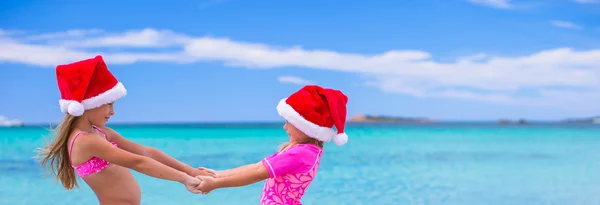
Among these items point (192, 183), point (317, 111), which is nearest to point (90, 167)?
point (192, 183)

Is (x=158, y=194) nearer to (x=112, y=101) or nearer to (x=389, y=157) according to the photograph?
(x=112, y=101)

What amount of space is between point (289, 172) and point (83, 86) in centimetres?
Result: 110

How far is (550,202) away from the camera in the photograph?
9.38m

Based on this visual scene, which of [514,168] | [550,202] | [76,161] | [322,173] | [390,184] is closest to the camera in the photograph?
[76,161]

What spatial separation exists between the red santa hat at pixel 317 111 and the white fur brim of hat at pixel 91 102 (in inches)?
34.2

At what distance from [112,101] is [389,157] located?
1487 centimetres

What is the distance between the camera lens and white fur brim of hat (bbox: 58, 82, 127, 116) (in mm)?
3172

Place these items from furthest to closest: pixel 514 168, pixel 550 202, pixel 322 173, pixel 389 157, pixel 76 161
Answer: pixel 389 157
pixel 514 168
pixel 322 173
pixel 550 202
pixel 76 161

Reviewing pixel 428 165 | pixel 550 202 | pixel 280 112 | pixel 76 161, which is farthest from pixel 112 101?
pixel 428 165

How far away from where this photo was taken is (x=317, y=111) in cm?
333

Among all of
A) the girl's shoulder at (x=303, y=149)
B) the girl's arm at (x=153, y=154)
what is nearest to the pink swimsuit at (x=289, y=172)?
the girl's shoulder at (x=303, y=149)

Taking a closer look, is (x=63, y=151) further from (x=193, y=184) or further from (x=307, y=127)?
(x=307, y=127)

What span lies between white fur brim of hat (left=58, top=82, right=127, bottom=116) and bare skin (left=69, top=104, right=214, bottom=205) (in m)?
0.03

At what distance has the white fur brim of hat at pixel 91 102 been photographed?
125 inches
